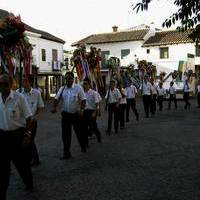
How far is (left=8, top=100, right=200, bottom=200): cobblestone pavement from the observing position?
705 centimetres

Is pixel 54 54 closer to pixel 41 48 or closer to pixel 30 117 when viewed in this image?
pixel 41 48

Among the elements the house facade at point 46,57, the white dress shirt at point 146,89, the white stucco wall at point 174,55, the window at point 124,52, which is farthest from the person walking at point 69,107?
the window at point 124,52

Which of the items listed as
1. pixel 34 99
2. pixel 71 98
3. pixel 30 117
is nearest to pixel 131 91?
pixel 71 98

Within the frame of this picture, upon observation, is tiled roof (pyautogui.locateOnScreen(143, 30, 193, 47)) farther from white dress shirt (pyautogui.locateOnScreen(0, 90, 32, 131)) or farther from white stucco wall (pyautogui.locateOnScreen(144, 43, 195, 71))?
white dress shirt (pyautogui.locateOnScreen(0, 90, 32, 131))

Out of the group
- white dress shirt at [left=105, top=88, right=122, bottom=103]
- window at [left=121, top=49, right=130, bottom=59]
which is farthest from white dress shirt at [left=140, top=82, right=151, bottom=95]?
window at [left=121, top=49, right=130, bottom=59]

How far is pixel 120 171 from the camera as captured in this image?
342 inches

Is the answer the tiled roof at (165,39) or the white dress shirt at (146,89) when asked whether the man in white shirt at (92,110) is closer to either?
the white dress shirt at (146,89)

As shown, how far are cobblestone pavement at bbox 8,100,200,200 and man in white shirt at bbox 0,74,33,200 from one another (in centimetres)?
65

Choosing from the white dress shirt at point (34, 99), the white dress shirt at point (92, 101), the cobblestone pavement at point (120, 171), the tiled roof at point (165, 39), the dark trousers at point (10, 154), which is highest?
the tiled roof at point (165, 39)

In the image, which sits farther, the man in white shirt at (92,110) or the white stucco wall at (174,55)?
the white stucco wall at (174,55)

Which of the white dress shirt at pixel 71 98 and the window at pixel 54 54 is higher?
the window at pixel 54 54

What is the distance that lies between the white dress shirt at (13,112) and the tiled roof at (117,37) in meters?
50.8

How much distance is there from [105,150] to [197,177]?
3.60 metres

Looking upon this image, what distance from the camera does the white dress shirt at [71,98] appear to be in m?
10.3
